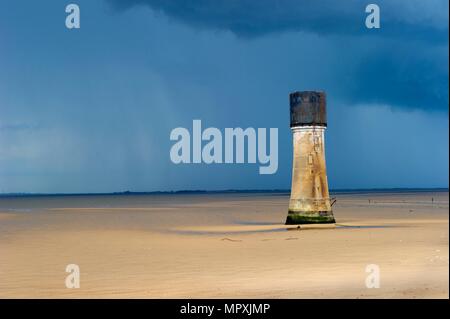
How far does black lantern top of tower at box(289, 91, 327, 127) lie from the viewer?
23.5m

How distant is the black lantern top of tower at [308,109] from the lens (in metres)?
23.5

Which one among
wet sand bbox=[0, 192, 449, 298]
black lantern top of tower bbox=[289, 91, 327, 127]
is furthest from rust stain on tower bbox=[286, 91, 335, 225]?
wet sand bbox=[0, 192, 449, 298]

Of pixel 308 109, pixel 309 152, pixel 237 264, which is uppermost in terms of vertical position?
pixel 308 109

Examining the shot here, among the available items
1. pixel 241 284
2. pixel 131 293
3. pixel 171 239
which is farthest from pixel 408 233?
pixel 131 293

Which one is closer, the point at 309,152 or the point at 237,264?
the point at 237,264

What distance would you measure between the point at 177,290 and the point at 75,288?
6.24 ft

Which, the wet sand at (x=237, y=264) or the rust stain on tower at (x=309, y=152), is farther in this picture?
the rust stain on tower at (x=309, y=152)

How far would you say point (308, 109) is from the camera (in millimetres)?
23484

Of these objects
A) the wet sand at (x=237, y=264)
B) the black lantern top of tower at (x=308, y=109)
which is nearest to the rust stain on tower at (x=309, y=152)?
the black lantern top of tower at (x=308, y=109)

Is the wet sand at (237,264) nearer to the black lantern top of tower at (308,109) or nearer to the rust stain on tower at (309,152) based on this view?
the rust stain on tower at (309,152)

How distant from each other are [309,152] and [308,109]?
55.4 inches

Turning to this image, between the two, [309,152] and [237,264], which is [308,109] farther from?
[237,264]

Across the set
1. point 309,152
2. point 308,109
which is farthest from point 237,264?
point 308,109
